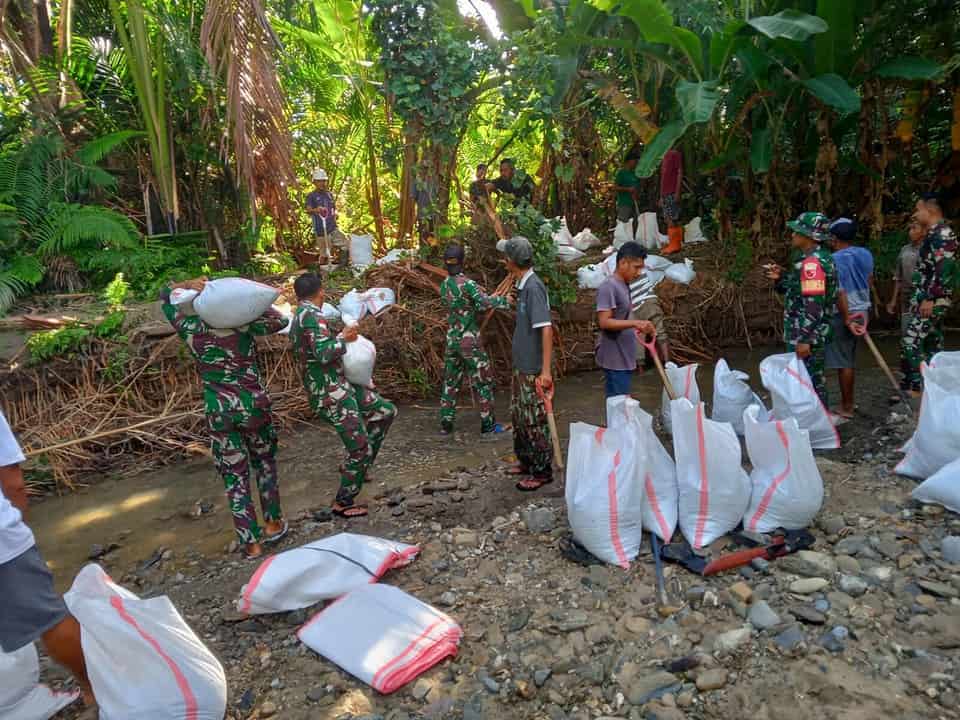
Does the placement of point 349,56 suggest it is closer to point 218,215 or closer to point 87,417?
point 218,215

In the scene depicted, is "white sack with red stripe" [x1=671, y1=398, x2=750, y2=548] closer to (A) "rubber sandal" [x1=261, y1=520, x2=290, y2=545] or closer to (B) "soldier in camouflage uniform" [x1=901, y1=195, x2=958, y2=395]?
(A) "rubber sandal" [x1=261, y1=520, x2=290, y2=545]

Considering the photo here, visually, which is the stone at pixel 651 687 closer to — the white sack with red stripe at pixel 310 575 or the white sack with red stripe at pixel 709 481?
the white sack with red stripe at pixel 709 481

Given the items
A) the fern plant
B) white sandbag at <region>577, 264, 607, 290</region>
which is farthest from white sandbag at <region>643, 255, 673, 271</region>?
the fern plant

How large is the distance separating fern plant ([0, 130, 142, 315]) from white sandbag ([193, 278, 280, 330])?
14.4 ft

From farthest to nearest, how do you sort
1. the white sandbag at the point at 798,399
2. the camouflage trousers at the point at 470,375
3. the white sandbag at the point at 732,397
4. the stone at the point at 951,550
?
the camouflage trousers at the point at 470,375 → the white sandbag at the point at 732,397 → the white sandbag at the point at 798,399 → the stone at the point at 951,550

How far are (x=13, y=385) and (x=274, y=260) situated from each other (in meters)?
3.37

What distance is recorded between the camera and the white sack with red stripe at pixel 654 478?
3035mm

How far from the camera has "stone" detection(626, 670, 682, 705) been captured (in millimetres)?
2176

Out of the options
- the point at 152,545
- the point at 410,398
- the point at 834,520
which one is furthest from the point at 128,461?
the point at 834,520

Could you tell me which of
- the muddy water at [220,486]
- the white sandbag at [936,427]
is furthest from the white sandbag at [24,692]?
the white sandbag at [936,427]

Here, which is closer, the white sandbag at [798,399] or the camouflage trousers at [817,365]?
the white sandbag at [798,399]

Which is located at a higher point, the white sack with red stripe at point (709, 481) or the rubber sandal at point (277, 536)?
the white sack with red stripe at point (709, 481)

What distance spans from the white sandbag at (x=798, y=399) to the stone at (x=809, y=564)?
144 cm

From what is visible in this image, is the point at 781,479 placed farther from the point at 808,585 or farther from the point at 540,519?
the point at 540,519
